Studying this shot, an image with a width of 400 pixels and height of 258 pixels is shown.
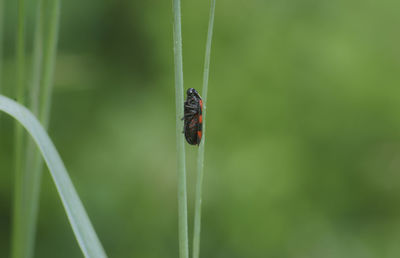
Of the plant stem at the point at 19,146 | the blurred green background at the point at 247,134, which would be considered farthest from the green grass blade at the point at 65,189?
the blurred green background at the point at 247,134

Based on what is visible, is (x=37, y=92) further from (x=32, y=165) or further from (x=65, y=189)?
(x=65, y=189)

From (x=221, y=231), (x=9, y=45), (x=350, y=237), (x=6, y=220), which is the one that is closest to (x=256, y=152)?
(x=221, y=231)

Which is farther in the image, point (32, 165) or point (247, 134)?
point (247, 134)

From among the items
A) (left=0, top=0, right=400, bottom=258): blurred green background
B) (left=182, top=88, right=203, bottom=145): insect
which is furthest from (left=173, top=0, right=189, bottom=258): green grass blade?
(left=0, top=0, right=400, bottom=258): blurred green background

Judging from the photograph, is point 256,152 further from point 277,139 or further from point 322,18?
point 322,18

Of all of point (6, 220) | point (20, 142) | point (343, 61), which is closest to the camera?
point (20, 142)

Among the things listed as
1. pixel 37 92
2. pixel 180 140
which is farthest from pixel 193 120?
pixel 180 140
